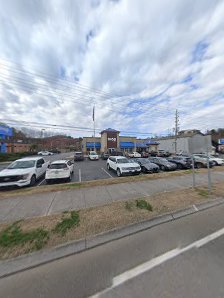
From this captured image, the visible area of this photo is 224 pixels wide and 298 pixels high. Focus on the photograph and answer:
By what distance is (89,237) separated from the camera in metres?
3.65

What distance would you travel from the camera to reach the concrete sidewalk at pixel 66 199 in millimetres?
5305

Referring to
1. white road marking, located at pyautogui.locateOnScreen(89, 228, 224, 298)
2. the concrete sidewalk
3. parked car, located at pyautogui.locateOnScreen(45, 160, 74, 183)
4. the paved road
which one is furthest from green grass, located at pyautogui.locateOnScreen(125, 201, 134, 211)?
A: parked car, located at pyautogui.locateOnScreen(45, 160, 74, 183)

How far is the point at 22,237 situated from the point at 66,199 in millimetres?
2916

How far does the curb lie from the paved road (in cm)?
12

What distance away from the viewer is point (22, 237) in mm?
3633

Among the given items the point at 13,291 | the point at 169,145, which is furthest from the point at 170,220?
the point at 169,145

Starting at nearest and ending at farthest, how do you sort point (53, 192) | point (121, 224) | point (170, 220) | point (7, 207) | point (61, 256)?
1. point (61, 256)
2. point (121, 224)
3. point (170, 220)
4. point (7, 207)
5. point (53, 192)

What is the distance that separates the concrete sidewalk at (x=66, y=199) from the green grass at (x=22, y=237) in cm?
100

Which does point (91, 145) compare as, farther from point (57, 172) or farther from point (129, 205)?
point (129, 205)

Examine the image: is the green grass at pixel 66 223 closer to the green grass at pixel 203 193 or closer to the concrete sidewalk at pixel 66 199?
the concrete sidewalk at pixel 66 199

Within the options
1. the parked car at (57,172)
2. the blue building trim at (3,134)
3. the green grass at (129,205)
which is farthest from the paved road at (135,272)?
the blue building trim at (3,134)

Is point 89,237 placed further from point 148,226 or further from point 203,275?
point 203,275

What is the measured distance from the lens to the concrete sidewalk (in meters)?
5.30

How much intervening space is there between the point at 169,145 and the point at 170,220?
58.2 metres
